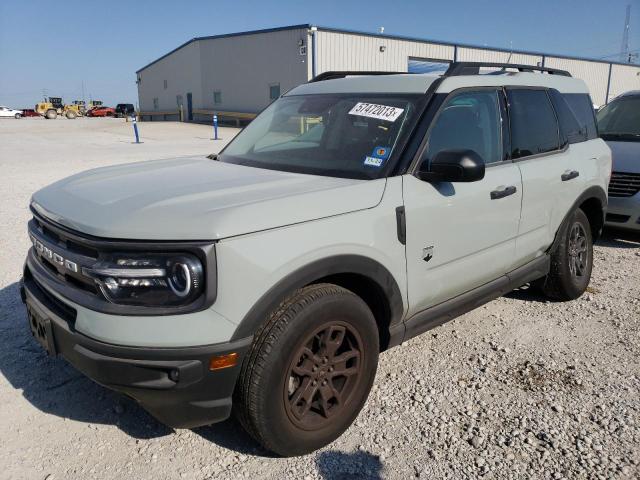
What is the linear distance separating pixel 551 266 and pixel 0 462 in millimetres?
3976

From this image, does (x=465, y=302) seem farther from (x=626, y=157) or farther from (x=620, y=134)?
(x=620, y=134)

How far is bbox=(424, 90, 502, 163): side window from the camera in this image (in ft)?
10.3

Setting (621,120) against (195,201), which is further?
(621,120)

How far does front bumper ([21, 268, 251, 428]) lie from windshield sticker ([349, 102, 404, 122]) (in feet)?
5.41

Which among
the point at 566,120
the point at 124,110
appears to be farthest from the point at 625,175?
the point at 124,110

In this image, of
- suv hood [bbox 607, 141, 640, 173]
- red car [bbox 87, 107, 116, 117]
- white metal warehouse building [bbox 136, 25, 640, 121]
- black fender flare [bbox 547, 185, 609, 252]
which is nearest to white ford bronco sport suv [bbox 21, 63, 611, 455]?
black fender flare [bbox 547, 185, 609, 252]

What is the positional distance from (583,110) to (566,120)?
0.52 metres

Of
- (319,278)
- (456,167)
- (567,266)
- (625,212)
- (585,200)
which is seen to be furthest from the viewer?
(625,212)

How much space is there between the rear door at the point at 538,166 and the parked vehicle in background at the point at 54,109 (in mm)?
60409

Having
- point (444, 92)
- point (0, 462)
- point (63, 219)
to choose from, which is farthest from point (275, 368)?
point (444, 92)

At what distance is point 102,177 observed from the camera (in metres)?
Result: 3.08

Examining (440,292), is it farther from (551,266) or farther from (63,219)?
(63,219)

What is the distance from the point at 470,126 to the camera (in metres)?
3.41

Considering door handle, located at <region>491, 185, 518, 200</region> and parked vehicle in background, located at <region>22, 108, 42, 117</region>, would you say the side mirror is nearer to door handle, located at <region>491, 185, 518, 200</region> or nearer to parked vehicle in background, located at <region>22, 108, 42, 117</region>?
door handle, located at <region>491, 185, 518, 200</region>
